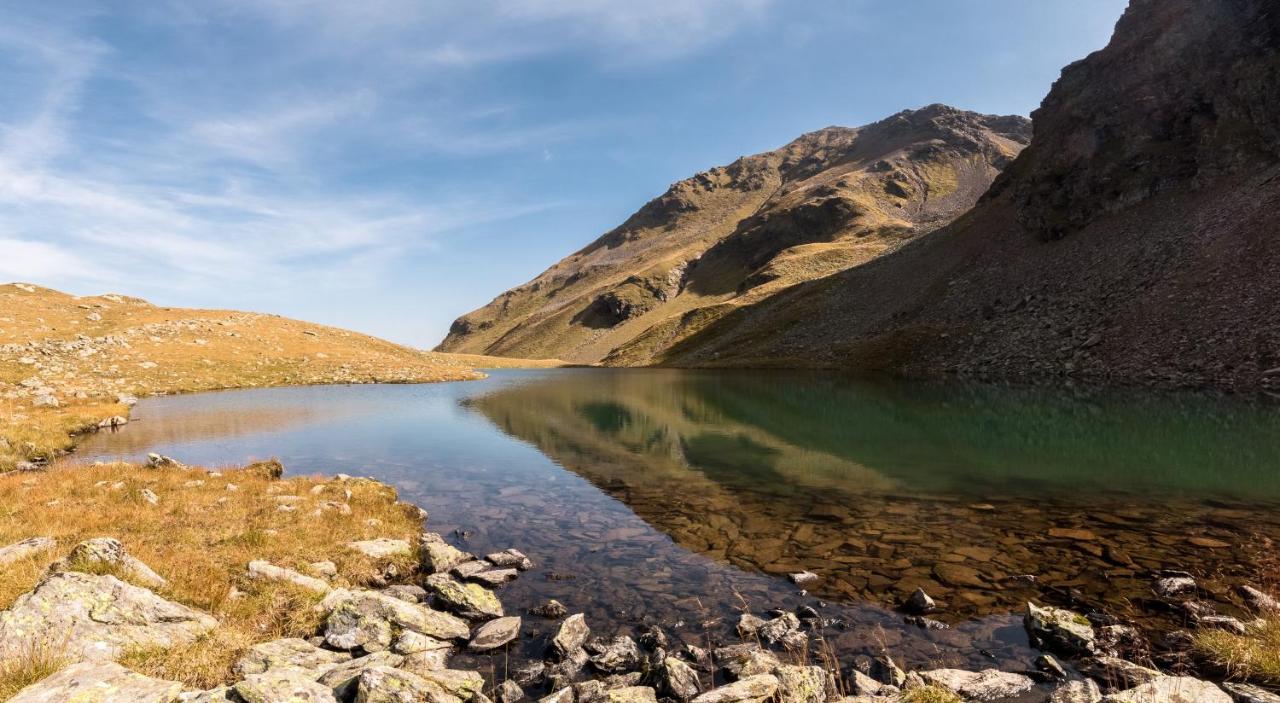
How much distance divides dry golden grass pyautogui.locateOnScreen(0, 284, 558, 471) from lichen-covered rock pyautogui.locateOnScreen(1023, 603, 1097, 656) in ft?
143

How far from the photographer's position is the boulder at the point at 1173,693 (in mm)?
7548

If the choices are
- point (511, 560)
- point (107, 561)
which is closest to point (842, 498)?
point (511, 560)

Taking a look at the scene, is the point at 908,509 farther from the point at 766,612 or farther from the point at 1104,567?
the point at 766,612

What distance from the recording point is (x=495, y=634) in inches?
450

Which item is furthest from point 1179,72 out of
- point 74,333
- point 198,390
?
point 74,333

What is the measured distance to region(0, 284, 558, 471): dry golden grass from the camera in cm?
4916

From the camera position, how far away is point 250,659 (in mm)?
9211

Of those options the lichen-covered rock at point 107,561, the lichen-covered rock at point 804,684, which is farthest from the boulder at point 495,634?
the lichen-covered rock at point 107,561

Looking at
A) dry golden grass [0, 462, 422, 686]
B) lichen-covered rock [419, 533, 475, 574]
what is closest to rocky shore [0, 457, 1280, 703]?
dry golden grass [0, 462, 422, 686]

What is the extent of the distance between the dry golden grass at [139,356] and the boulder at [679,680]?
38440mm

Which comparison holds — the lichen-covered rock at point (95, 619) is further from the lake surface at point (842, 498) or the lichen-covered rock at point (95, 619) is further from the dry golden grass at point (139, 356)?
the dry golden grass at point (139, 356)

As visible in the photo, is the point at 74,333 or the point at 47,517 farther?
the point at 74,333

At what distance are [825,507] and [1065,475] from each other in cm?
1183

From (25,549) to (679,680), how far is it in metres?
13.3
